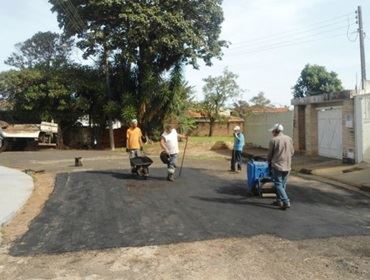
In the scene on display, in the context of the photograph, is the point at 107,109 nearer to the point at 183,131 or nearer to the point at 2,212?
the point at 183,131

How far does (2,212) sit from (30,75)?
2565 centimetres

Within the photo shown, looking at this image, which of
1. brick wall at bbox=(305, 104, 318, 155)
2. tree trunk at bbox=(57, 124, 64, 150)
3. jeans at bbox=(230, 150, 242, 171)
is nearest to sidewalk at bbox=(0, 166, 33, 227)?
jeans at bbox=(230, 150, 242, 171)

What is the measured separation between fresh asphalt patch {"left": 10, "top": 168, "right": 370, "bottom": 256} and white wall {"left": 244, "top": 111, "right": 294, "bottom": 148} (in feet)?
42.9

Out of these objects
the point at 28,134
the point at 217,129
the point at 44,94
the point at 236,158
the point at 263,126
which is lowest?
the point at 236,158

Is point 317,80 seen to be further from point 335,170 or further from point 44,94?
point 335,170

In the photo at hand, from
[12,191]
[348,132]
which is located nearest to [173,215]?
[12,191]

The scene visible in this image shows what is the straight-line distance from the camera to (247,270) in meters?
6.75

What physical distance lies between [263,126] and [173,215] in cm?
2197

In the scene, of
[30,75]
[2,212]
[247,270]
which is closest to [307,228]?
[247,270]

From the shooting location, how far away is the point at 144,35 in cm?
3158

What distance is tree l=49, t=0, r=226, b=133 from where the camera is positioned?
3155 centimetres

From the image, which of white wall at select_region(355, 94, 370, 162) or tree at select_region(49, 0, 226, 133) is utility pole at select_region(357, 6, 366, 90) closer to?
tree at select_region(49, 0, 226, 133)

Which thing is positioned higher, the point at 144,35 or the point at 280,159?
the point at 144,35

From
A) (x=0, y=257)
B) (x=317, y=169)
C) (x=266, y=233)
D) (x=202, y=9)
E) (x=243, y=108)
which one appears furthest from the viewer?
(x=243, y=108)
